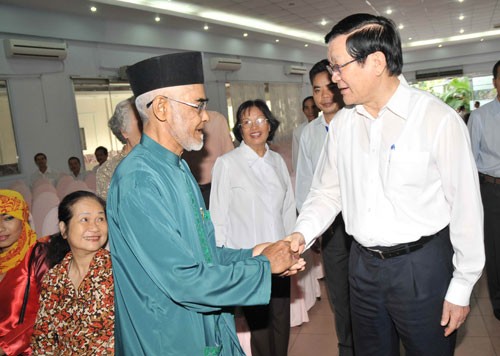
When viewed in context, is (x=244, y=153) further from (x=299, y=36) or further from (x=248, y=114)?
(x=299, y=36)

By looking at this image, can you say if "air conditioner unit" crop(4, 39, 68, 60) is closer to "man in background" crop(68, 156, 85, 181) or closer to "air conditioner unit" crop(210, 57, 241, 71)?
"man in background" crop(68, 156, 85, 181)

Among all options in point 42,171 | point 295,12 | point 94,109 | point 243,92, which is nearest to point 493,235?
point 42,171

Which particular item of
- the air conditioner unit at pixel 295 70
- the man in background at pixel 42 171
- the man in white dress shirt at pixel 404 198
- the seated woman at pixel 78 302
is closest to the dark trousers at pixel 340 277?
the man in white dress shirt at pixel 404 198

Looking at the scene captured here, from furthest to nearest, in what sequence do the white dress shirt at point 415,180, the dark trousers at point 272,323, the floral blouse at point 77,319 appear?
the dark trousers at point 272,323
the floral blouse at point 77,319
the white dress shirt at point 415,180

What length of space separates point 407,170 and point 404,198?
11cm

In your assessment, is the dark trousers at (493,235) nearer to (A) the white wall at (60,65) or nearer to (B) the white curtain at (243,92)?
(A) the white wall at (60,65)

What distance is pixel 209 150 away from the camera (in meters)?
3.69

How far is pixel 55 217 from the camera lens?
3322 millimetres

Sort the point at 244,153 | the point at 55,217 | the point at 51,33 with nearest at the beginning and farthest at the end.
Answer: the point at 244,153 < the point at 55,217 < the point at 51,33

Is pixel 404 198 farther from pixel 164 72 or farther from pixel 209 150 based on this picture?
pixel 209 150

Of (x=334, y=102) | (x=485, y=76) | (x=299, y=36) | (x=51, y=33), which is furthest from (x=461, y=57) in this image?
(x=334, y=102)

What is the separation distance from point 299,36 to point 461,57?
934 centimetres

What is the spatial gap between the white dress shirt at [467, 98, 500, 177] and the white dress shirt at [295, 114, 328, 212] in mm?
1314

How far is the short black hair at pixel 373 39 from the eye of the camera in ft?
5.67
